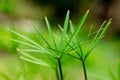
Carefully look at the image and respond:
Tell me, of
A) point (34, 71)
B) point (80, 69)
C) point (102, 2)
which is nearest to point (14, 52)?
point (34, 71)

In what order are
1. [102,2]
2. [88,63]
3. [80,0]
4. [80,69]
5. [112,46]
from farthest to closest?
[80,0]
[102,2]
[112,46]
[80,69]
[88,63]

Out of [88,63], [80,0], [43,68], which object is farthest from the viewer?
[80,0]

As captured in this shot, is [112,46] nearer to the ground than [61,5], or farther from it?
nearer to the ground

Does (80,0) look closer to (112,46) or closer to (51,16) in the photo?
(51,16)

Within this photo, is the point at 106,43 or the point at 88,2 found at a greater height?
the point at 88,2

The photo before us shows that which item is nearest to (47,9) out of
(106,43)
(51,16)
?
(51,16)

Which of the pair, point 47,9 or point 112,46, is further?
point 47,9

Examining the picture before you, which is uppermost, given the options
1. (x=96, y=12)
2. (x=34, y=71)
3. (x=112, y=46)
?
(x=96, y=12)

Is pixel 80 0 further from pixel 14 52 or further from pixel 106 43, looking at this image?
pixel 14 52

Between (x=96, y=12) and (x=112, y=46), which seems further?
(x=96, y=12)
